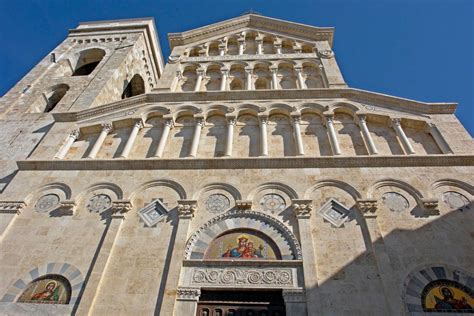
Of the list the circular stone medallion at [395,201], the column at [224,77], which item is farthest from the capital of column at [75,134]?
the circular stone medallion at [395,201]

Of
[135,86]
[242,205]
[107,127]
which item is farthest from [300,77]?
[135,86]

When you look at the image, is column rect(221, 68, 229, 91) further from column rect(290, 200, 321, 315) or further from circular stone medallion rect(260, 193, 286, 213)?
column rect(290, 200, 321, 315)

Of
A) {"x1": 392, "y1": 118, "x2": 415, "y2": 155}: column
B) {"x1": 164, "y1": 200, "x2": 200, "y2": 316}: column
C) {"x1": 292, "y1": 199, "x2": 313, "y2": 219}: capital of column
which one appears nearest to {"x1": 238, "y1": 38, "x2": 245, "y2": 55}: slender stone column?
{"x1": 392, "y1": 118, "x2": 415, "y2": 155}: column

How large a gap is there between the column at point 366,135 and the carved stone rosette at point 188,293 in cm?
570

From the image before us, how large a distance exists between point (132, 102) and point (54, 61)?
26.5 feet

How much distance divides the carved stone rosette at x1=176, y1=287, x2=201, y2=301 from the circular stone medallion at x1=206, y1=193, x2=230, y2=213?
1.96 meters

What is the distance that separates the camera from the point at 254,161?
897 cm

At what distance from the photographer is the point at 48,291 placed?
6.96 m

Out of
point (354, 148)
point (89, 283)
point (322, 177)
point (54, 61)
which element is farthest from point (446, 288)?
point (54, 61)

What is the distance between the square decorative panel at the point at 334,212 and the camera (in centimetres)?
768

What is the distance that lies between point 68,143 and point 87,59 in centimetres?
978

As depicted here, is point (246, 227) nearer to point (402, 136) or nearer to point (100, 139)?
point (402, 136)

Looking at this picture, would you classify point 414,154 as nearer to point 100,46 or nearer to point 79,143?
point 79,143

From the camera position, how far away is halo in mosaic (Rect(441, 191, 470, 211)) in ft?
25.5
